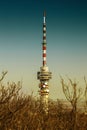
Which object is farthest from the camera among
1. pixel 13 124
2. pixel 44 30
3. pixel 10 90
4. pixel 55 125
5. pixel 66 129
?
pixel 44 30

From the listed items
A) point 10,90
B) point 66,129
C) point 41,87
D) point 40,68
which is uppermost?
point 40,68

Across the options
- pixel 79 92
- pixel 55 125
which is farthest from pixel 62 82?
pixel 55 125

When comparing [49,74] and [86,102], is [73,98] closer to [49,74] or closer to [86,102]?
[86,102]

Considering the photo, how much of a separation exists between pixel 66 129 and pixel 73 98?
314 inches

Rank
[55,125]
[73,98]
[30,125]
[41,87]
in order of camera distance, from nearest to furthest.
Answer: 1. [73,98]
2. [30,125]
3. [55,125]
4. [41,87]

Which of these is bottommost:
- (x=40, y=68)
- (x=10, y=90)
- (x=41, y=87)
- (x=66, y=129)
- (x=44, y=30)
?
(x=66, y=129)

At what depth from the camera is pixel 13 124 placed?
50.3 feet

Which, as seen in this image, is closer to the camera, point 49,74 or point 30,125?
point 30,125

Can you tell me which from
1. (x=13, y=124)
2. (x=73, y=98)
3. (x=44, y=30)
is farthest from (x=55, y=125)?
(x=44, y=30)

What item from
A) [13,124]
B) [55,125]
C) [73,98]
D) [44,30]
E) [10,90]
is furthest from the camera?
[44,30]

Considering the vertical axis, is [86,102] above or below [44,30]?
below

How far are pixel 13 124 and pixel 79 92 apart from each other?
195 inches

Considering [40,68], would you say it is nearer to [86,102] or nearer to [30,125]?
[30,125]

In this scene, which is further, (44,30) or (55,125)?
(44,30)
